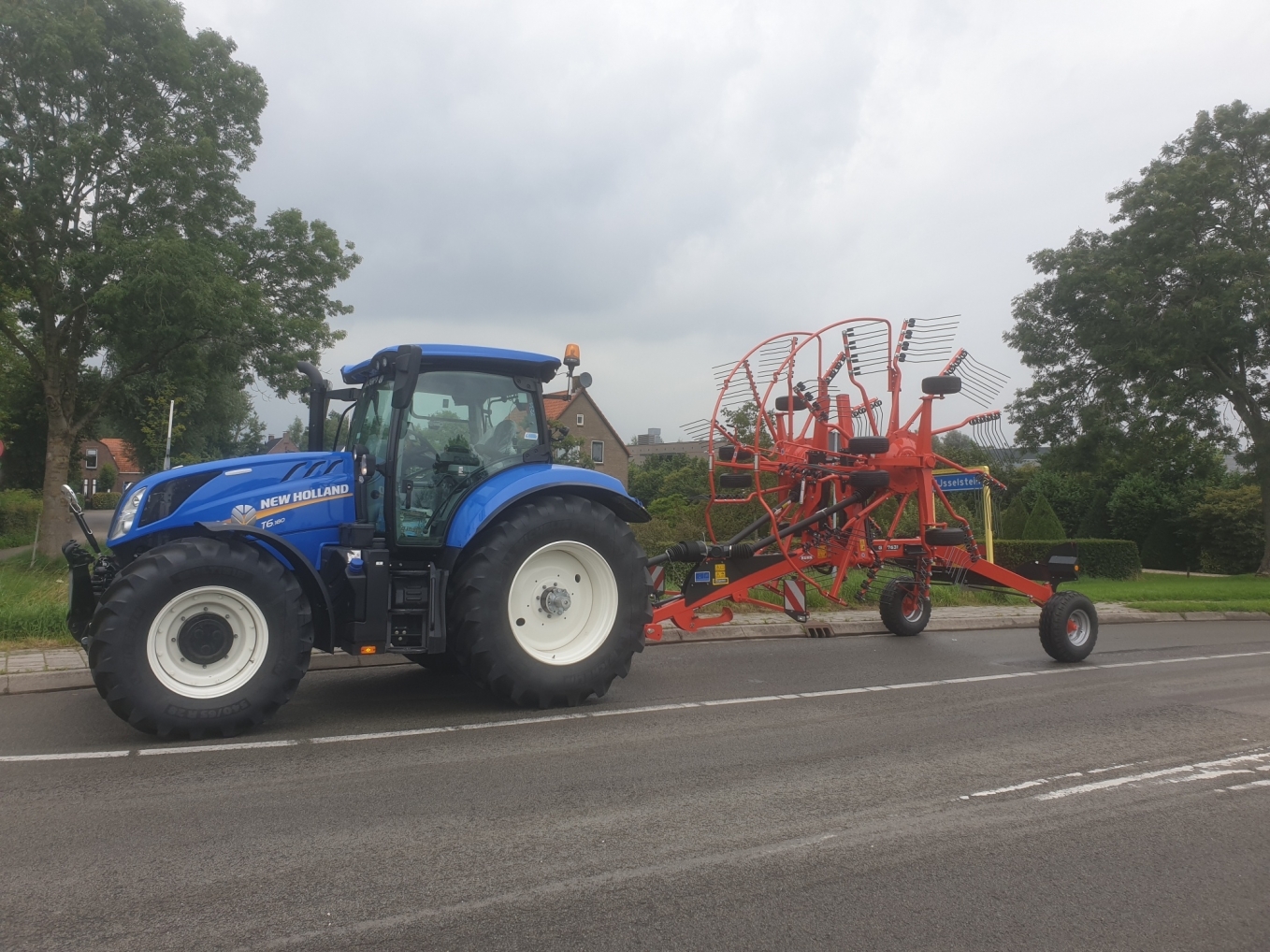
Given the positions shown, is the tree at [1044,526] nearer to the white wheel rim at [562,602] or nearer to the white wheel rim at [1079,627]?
the white wheel rim at [1079,627]

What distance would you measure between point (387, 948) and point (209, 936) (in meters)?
0.61

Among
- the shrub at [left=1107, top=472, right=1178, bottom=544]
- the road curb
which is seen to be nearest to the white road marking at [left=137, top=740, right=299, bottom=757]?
the road curb

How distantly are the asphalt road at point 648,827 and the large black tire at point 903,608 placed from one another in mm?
3910

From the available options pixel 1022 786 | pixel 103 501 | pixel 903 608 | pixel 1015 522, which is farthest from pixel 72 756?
pixel 103 501

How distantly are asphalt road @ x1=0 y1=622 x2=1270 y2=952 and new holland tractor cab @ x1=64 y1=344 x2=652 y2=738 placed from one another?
402 millimetres

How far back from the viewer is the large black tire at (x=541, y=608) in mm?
6293

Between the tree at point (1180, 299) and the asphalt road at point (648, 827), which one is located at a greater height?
the tree at point (1180, 299)

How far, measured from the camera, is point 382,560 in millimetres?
6109

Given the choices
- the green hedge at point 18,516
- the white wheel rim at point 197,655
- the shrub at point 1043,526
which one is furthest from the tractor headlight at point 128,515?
the green hedge at point 18,516

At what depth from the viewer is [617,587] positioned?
6922 millimetres

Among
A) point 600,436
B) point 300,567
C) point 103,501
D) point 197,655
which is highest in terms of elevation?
point 600,436

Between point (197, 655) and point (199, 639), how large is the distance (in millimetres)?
96

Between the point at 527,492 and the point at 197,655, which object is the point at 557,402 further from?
the point at 197,655

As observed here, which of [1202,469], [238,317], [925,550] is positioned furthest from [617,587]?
[1202,469]
